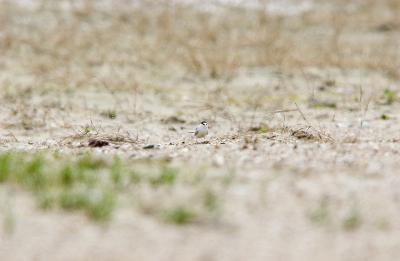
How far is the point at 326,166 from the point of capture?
5.36 m

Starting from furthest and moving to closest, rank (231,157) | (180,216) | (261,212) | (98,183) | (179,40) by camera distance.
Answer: (179,40), (231,157), (98,183), (261,212), (180,216)

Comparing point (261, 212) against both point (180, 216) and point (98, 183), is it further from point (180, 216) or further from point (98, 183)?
point (98, 183)

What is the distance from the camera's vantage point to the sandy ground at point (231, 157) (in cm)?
408

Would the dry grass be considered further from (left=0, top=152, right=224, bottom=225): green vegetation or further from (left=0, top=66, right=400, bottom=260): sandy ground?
(left=0, top=152, right=224, bottom=225): green vegetation

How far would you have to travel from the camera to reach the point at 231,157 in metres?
5.71

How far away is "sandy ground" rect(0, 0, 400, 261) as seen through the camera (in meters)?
4.08

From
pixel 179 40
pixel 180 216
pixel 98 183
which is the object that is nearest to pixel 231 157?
pixel 98 183

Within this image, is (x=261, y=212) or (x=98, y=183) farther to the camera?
(x=98, y=183)

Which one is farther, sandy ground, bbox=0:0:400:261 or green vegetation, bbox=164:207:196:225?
green vegetation, bbox=164:207:196:225

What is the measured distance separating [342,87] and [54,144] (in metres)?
5.03

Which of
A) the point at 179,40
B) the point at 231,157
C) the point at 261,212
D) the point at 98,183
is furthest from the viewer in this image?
the point at 179,40

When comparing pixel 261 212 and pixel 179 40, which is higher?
pixel 179 40

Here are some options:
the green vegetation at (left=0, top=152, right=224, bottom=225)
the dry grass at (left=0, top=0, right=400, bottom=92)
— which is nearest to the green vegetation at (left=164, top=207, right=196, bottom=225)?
the green vegetation at (left=0, top=152, right=224, bottom=225)

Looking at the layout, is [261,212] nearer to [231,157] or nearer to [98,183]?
[98,183]
